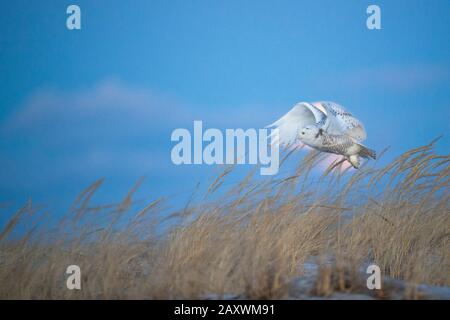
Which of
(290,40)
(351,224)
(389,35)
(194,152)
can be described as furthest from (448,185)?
(194,152)

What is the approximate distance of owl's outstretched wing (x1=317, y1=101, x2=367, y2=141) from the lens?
4.00 metres

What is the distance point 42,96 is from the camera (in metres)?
3.96

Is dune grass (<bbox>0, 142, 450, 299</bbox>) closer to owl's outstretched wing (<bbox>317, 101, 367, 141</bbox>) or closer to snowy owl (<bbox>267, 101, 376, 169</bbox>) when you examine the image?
snowy owl (<bbox>267, 101, 376, 169</bbox>)

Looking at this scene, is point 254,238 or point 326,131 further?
point 326,131

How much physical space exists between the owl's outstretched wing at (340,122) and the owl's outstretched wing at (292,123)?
0.06m

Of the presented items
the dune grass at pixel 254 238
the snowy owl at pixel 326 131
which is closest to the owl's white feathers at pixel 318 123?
the snowy owl at pixel 326 131

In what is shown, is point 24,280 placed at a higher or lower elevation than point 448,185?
lower

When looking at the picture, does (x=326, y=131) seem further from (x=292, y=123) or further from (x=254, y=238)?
(x=254, y=238)

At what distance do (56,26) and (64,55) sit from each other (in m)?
0.24

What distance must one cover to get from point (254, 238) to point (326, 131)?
1146 mm

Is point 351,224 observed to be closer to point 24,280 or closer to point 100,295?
point 100,295

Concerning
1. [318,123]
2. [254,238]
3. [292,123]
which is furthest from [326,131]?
[254,238]

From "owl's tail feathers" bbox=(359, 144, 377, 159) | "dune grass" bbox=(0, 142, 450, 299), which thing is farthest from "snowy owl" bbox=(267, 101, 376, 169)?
"dune grass" bbox=(0, 142, 450, 299)

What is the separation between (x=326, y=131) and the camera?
4.03 metres
